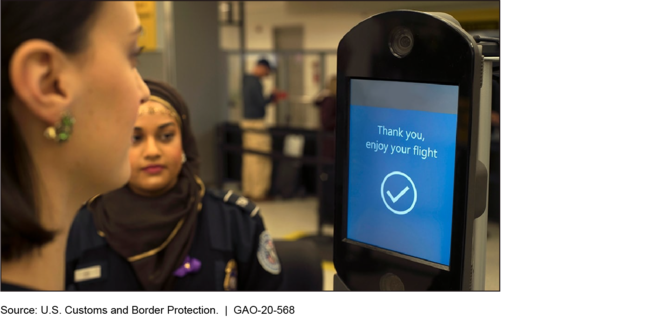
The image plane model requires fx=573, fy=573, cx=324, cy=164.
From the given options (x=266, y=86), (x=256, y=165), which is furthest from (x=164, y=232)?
(x=266, y=86)

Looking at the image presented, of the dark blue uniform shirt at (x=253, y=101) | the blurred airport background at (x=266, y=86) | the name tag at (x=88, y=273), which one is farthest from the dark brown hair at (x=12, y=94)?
the dark blue uniform shirt at (x=253, y=101)

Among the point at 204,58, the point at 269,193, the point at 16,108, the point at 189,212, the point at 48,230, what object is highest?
the point at 204,58

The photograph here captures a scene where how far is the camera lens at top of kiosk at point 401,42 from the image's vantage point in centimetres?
57

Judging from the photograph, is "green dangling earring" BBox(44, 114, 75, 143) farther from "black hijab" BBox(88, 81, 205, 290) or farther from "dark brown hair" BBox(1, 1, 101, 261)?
"black hijab" BBox(88, 81, 205, 290)

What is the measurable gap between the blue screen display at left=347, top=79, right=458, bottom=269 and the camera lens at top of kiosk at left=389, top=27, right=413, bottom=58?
0.03 meters

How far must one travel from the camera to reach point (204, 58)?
173 inches

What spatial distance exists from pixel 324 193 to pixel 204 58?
1.39 metres

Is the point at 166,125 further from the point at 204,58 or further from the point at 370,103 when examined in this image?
the point at 204,58

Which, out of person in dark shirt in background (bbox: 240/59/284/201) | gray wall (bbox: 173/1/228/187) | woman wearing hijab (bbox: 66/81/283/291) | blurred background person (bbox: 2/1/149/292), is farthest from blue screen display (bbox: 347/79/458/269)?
person in dark shirt in background (bbox: 240/59/284/201)

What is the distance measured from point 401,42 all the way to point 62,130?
33 centimetres

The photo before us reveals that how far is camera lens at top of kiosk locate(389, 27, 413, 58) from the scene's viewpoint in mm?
574

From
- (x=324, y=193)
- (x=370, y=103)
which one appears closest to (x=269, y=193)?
(x=324, y=193)

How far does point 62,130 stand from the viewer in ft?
1.61

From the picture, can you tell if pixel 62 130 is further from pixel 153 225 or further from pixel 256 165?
pixel 256 165
